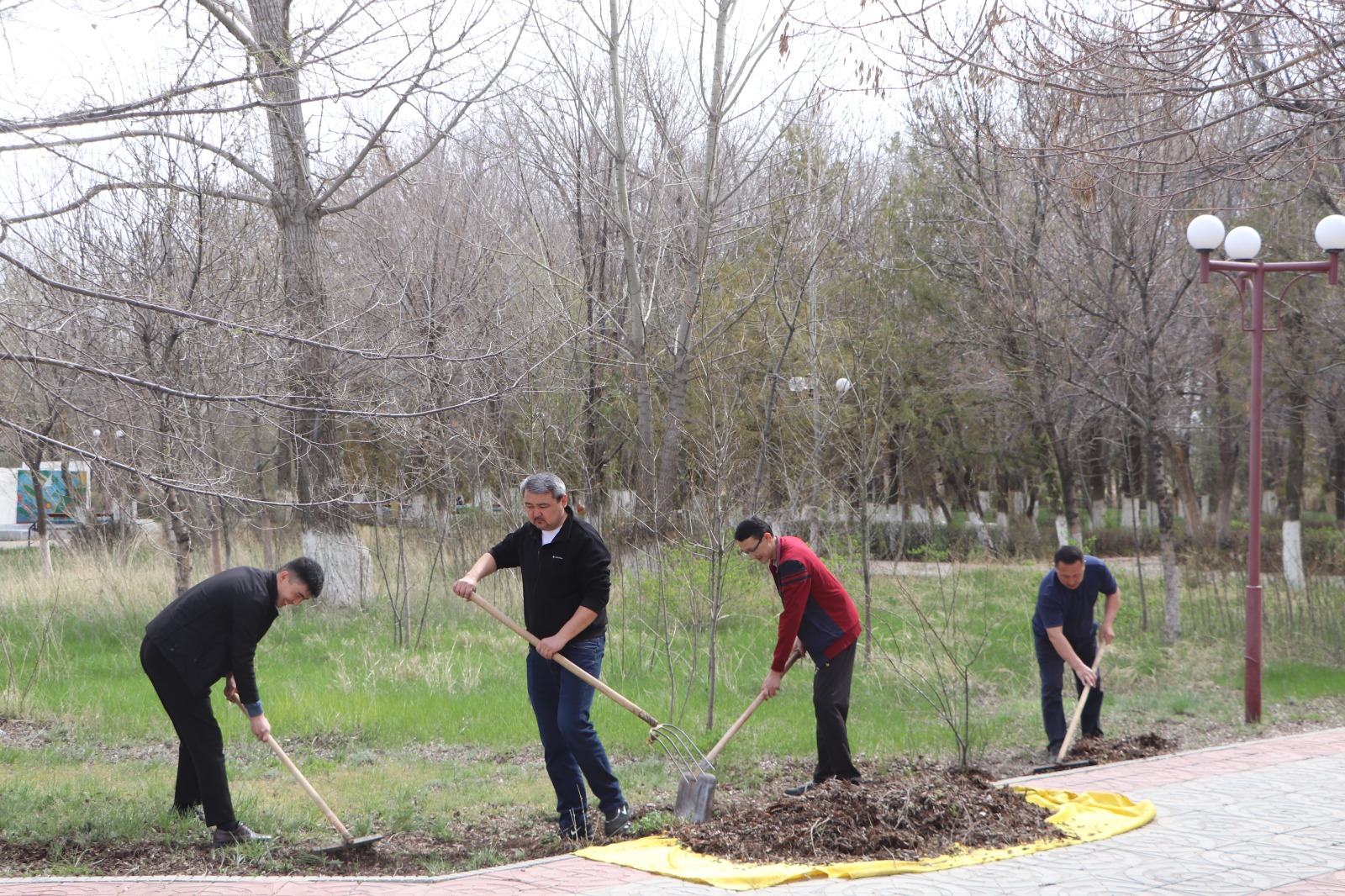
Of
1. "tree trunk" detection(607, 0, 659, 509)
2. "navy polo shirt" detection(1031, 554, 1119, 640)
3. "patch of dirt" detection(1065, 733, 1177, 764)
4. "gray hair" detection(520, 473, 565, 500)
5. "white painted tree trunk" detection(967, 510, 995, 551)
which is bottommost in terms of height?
"patch of dirt" detection(1065, 733, 1177, 764)

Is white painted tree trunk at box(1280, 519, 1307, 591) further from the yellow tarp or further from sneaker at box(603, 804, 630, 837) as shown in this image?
sneaker at box(603, 804, 630, 837)

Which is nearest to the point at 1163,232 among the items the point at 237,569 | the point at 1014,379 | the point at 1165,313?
the point at 1165,313

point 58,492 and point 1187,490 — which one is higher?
point 58,492

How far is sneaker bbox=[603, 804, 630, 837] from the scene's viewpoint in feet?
19.8

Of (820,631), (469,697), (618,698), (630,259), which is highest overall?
(630,259)

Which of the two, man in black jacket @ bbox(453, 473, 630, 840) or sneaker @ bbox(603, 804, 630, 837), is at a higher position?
man in black jacket @ bbox(453, 473, 630, 840)

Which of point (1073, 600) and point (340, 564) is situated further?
point (340, 564)

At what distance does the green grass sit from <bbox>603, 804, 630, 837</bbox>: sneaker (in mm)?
167

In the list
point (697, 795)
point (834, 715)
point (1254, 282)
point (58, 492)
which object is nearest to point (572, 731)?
point (697, 795)

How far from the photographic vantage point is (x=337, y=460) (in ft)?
47.8

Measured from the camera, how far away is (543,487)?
614 centimetres

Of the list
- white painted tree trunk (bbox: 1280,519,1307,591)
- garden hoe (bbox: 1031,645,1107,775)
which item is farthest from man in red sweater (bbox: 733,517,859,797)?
white painted tree trunk (bbox: 1280,519,1307,591)

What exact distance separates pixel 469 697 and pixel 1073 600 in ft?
16.8

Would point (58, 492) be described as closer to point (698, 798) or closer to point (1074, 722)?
point (698, 798)
